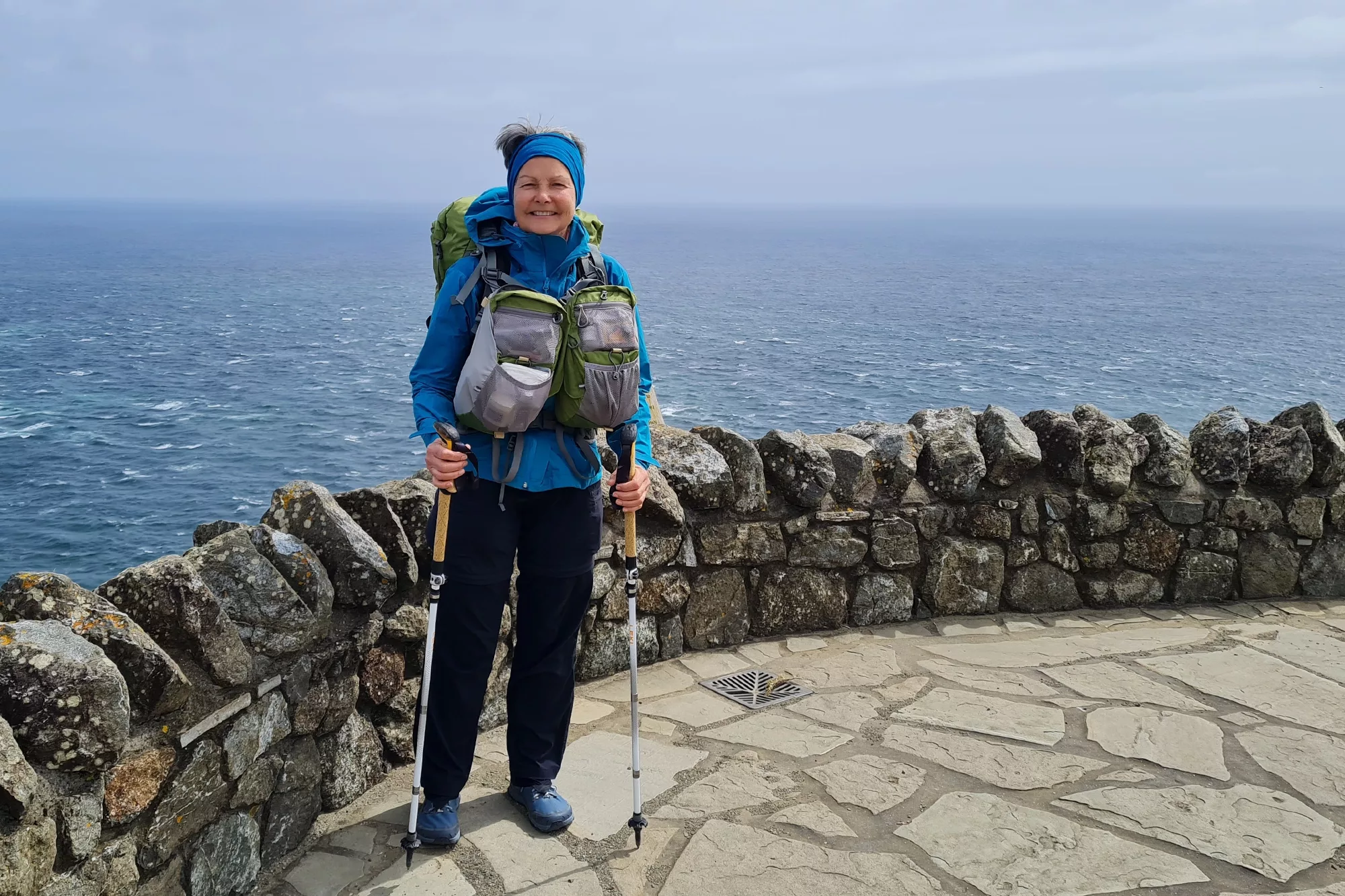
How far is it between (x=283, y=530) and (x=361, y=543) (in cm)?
28

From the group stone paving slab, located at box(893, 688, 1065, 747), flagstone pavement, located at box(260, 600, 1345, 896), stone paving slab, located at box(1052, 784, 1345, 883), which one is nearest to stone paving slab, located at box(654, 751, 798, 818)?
flagstone pavement, located at box(260, 600, 1345, 896)

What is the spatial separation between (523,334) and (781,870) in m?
2.00

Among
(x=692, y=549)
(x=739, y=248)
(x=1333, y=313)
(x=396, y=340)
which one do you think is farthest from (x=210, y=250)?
(x=692, y=549)

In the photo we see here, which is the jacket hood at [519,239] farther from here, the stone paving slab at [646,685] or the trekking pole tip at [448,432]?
the stone paving slab at [646,685]

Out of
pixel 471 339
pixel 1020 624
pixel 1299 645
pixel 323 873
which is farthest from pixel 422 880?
pixel 1299 645

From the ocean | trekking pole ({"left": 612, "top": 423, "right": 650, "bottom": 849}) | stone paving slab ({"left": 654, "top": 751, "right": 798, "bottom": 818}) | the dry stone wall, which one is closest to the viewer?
the dry stone wall

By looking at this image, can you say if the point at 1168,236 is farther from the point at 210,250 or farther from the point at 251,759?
the point at 251,759

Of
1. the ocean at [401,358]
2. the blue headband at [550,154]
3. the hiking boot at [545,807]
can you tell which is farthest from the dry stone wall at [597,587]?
the ocean at [401,358]

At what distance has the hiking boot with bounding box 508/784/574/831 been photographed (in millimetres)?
3900

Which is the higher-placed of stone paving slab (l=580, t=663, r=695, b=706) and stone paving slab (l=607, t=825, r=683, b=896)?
stone paving slab (l=580, t=663, r=695, b=706)

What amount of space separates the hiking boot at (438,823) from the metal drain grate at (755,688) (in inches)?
63.1

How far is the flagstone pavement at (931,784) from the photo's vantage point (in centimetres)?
367

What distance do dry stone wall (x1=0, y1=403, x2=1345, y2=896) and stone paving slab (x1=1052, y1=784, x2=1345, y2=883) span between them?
202 centimetres

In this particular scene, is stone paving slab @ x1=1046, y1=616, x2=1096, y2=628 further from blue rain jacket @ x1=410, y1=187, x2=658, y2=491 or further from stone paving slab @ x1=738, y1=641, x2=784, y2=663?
blue rain jacket @ x1=410, y1=187, x2=658, y2=491
